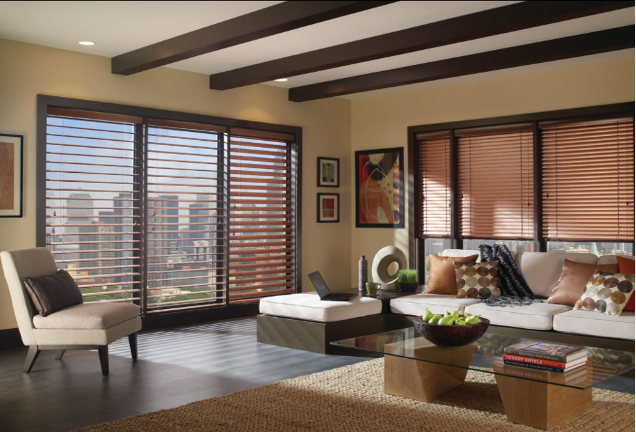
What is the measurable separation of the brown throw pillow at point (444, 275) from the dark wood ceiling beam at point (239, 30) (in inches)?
97.3

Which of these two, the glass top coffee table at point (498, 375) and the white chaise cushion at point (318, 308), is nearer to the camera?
the glass top coffee table at point (498, 375)

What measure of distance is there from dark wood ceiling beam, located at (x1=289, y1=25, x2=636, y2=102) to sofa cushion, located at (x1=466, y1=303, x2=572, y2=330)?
172 cm

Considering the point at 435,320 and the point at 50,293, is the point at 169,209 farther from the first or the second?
the point at 435,320

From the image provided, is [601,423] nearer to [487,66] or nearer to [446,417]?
[446,417]

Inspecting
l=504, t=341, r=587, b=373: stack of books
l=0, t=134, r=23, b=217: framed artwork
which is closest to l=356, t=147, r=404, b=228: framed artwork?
l=0, t=134, r=23, b=217: framed artwork

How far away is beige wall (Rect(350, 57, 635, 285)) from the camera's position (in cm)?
552

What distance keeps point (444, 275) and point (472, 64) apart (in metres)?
1.85

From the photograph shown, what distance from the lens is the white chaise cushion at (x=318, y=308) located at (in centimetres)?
455

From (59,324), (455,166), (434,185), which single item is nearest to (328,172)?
(434,185)

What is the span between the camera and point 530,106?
19.3 feet

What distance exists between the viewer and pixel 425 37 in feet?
14.5

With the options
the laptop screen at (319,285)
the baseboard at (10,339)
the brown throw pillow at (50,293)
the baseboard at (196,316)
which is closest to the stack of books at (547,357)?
the laptop screen at (319,285)

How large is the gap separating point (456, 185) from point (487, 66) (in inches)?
65.1

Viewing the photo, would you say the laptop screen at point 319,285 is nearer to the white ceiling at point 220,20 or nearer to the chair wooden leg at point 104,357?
the chair wooden leg at point 104,357
